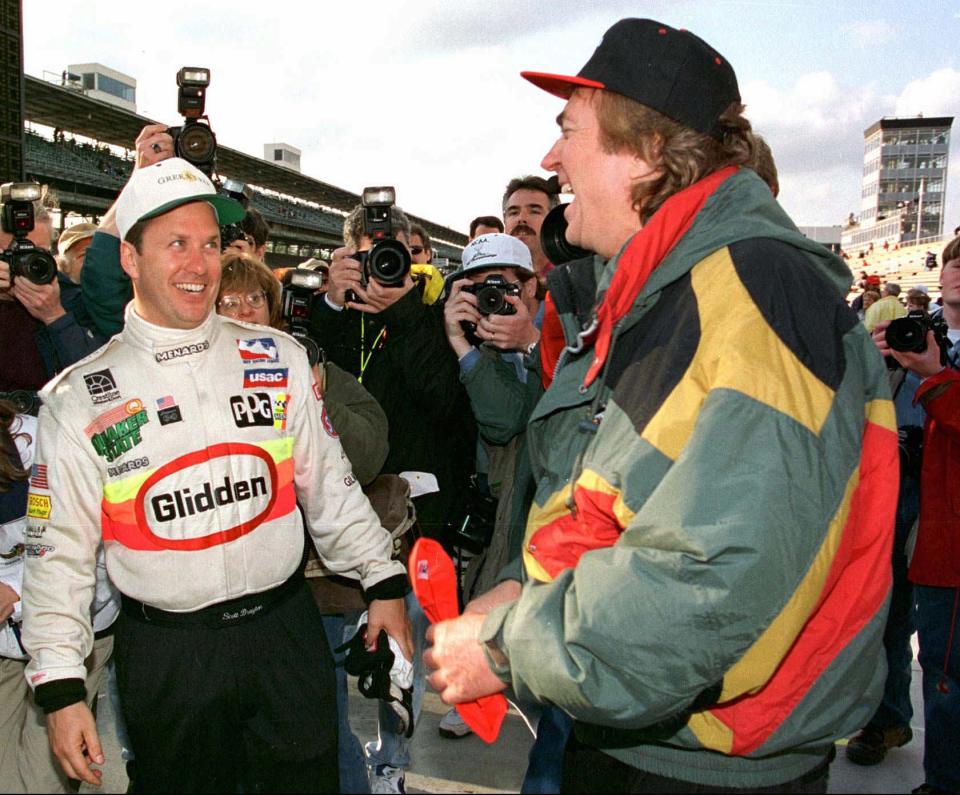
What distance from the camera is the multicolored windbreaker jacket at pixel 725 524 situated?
102cm

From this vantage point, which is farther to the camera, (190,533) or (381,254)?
(381,254)

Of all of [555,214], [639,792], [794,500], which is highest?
[555,214]

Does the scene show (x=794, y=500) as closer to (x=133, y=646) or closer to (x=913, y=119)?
(x=133, y=646)

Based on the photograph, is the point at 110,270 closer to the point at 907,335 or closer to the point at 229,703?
the point at 229,703

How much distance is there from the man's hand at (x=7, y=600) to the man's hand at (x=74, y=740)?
1.90 ft

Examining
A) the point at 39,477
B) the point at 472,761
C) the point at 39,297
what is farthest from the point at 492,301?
the point at 472,761

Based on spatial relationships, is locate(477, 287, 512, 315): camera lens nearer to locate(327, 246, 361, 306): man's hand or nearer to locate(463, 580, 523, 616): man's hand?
locate(327, 246, 361, 306): man's hand

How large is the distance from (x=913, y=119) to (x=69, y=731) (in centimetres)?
10126

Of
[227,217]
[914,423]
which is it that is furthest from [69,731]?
[914,423]

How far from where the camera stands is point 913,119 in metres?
86.7

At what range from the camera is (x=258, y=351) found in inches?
87.2

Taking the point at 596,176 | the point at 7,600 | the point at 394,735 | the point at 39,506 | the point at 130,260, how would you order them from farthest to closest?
the point at 394,735
the point at 7,600
the point at 130,260
the point at 39,506
the point at 596,176

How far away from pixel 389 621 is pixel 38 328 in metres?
2.04

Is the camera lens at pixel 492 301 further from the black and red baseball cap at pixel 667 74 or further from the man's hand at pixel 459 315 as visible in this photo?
the black and red baseball cap at pixel 667 74
